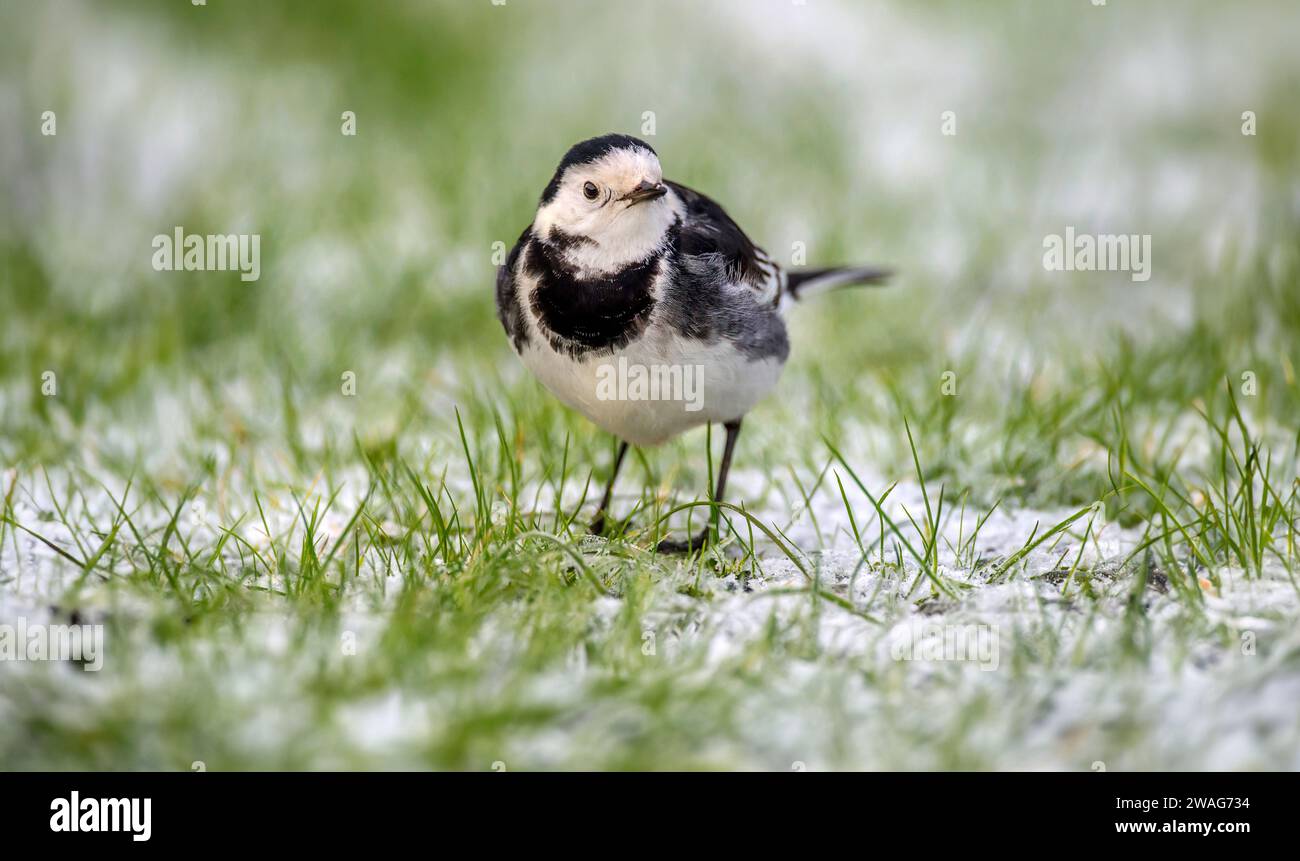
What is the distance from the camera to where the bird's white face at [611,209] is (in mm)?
3344

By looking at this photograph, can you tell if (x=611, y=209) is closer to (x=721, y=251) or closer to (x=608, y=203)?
(x=608, y=203)

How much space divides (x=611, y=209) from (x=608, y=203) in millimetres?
18

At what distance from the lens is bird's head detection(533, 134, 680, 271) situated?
3346 mm

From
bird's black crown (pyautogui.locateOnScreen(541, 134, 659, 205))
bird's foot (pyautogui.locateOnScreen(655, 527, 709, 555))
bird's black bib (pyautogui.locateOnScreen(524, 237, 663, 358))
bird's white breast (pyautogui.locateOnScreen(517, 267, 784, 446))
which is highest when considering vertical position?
bird's black crown (pyautogui.locateOnScreen(541, 134, 659, 205))

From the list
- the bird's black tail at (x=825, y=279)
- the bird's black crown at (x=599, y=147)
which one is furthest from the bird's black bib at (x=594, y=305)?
the bird's black tail at (x=825, y=279)

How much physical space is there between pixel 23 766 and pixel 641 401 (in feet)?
5.72

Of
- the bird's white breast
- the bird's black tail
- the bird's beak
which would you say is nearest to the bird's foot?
the bird's white breast

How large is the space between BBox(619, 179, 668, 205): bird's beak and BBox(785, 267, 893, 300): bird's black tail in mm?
1120

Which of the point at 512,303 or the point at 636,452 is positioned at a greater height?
the point at 512,303

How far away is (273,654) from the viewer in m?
2.87

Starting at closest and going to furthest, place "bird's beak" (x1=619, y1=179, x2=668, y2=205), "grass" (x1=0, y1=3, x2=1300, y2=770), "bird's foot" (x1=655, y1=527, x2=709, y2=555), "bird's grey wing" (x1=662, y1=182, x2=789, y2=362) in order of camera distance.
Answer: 1. "grass" (x1=0, y1=3, x2=1300, y2=770)
2. "bird's beak" (x1=619, y1=179, x2=668, y2=205)
3. "bird's grey wing" (x1=662, y1=182, x2=789, y2=362)
4. "bird's foot" (x1=655, y1=527, x2=709, y2=555)

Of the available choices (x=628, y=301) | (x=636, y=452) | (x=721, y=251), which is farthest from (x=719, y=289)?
(x=636, y=452)

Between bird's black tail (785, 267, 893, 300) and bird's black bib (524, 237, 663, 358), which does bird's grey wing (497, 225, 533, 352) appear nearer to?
bird's black bib (524, 237, 663, 358)

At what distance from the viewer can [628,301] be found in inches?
133
